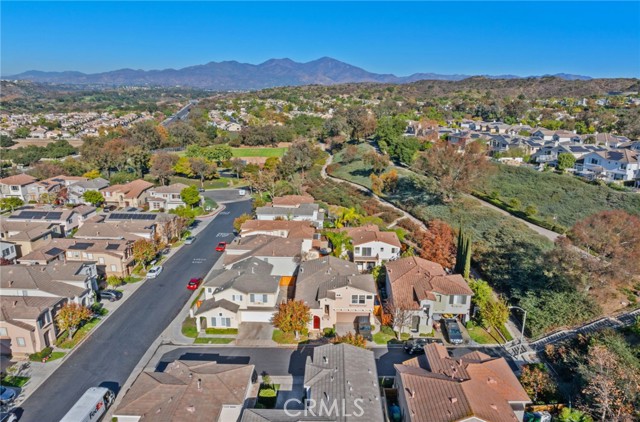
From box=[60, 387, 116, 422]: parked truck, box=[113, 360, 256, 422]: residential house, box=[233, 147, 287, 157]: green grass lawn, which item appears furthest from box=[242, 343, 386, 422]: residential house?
box=[233, 147, 287, 157]: green grass lawn

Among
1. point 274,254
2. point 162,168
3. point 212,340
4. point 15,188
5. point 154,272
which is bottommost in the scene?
point 212,340

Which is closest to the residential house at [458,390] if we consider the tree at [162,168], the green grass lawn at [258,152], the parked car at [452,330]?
the parked car at [452,330]

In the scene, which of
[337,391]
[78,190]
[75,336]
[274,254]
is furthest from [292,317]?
[78,190]

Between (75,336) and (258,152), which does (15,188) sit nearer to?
(75,336)

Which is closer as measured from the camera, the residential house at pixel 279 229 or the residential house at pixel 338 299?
the residential house at pixel 338 299

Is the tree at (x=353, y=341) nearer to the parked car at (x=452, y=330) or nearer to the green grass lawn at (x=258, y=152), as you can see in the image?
the parked car at (x=452, y=330)

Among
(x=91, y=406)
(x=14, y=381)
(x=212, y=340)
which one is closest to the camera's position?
(x=91, y=406)

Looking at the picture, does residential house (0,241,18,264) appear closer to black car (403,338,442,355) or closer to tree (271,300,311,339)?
tree (271,300,311,339)
